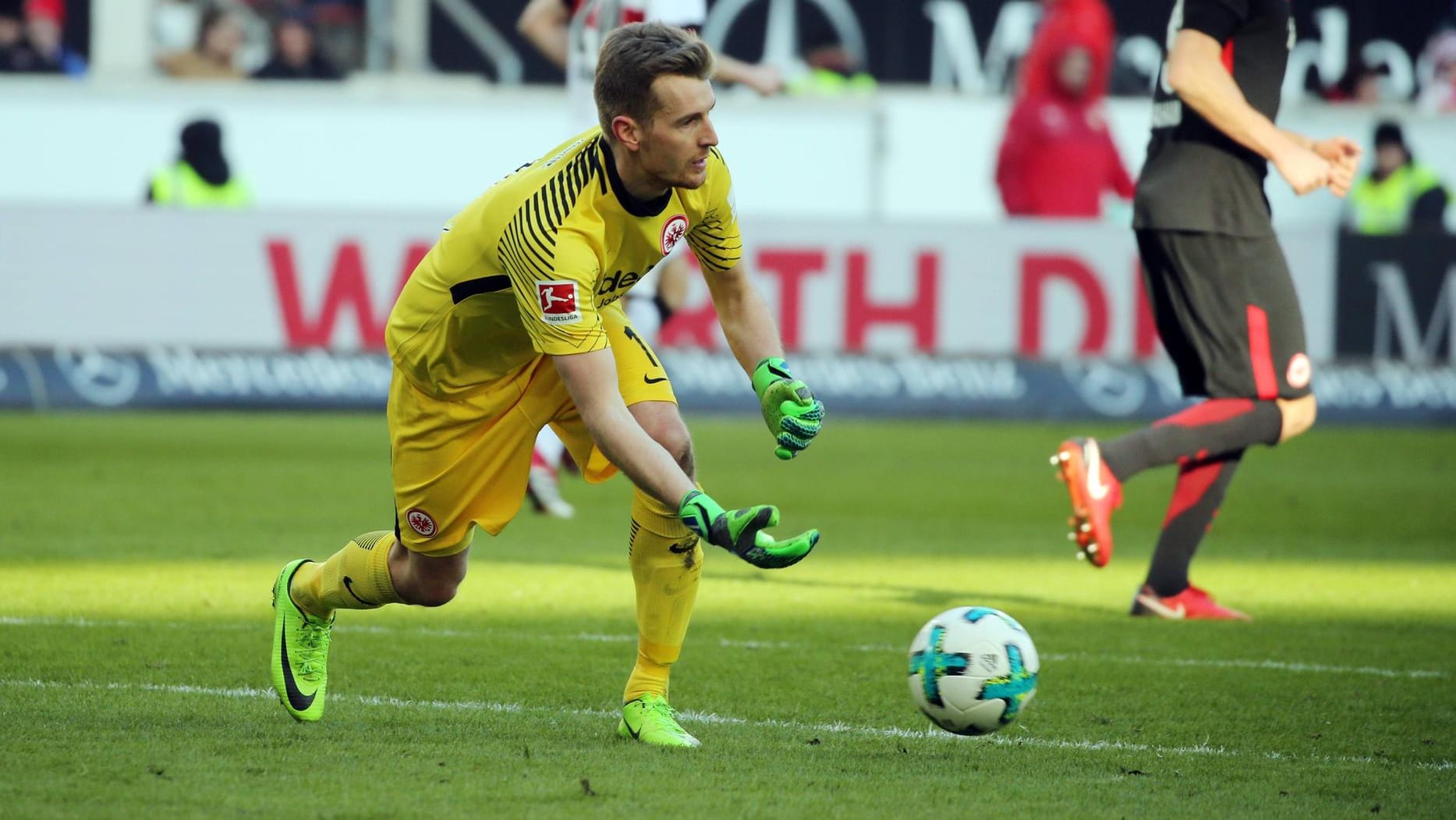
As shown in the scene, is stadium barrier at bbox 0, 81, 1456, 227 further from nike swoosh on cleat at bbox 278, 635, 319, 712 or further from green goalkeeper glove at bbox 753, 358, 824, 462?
green goalkeeper glove at bbox 753, 358, 824, 462

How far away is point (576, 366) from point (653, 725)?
2.89 ft

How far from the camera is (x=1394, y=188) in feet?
55.6

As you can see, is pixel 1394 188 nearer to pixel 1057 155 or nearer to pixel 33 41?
pixel 1057 155

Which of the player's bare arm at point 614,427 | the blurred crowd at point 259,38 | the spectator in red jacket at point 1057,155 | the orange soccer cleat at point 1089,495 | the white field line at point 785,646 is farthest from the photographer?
the blurred crowd at point 259,38

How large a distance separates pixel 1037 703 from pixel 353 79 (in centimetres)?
1405

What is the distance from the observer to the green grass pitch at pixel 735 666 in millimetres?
4266

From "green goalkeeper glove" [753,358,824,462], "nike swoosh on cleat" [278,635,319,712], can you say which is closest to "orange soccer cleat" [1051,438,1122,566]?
"green goalkeeper glove" [753,358,824,462]

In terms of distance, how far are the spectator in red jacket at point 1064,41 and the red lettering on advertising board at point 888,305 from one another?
68.6 inches

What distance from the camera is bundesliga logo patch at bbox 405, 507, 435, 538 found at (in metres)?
4.96

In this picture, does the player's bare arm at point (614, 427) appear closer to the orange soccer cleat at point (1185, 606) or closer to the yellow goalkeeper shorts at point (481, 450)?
the yellow goalkeeper shorts at point (481, 450)

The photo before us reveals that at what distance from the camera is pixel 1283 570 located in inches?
326

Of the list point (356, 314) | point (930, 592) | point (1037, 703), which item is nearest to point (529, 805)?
point (1037, 703)

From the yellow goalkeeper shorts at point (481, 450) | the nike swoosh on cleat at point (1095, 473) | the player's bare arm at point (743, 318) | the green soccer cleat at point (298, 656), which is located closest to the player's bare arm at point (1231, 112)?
the nike swoosh on cleat at point (1095, 473)

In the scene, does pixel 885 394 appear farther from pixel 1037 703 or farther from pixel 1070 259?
pixel 1037 703
